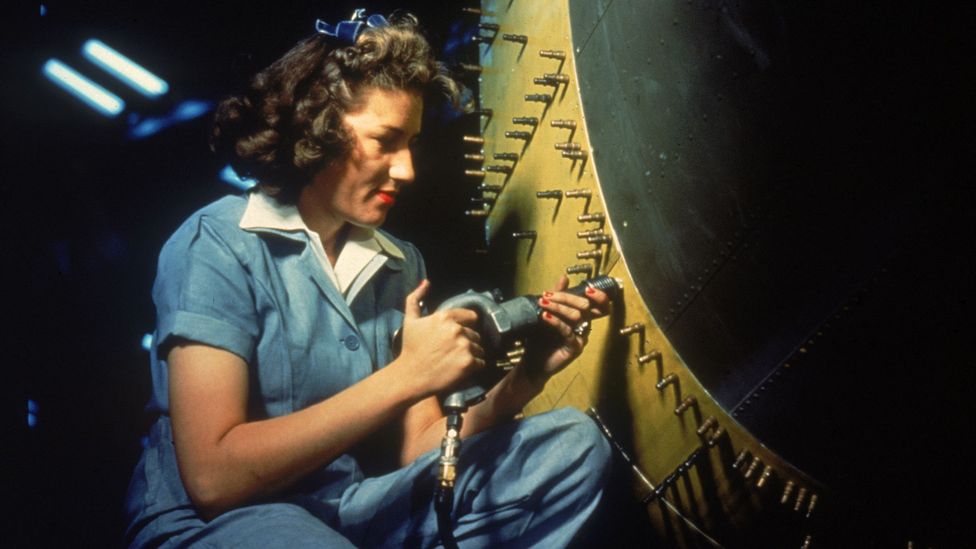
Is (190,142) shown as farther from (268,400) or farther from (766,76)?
(766,76)

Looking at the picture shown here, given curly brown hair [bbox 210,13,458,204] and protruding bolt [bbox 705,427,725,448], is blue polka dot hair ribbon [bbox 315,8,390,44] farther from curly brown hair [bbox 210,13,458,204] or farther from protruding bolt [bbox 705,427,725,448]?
protruding bolt [bbox 705,427,725,448]

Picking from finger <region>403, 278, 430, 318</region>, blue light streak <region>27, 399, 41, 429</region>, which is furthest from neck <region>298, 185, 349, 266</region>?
blue light streak <region>27, 399, 41, 429</region>

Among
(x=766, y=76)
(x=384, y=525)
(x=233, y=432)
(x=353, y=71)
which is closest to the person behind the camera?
(x=766, y=76)

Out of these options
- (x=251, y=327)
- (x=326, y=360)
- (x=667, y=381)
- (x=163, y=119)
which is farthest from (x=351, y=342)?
(x=163, y=119)

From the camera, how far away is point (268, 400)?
127 cm

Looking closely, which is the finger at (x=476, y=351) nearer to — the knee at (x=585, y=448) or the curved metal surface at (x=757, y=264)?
the knee at (x=585, y=448)

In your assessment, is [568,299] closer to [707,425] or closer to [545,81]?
[707,425]

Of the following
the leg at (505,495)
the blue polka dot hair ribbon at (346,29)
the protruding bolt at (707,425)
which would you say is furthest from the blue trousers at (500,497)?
the blue polka dot hair ribbon at (346,29)

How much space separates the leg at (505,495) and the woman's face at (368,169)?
25.5 inches

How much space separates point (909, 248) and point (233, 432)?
1180 mm

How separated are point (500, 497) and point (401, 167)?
83cm

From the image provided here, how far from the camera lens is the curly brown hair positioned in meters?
1.50

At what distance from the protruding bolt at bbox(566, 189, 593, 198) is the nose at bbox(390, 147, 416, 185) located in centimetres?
42

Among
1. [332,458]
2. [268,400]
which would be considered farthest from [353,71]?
[332,458]
